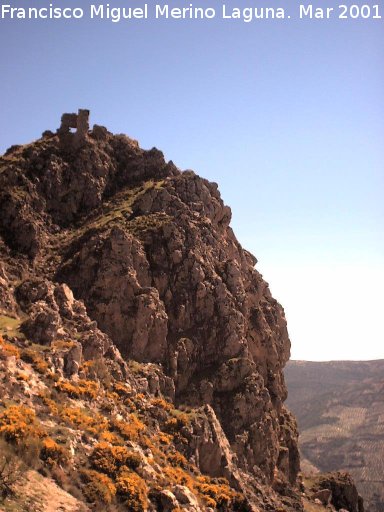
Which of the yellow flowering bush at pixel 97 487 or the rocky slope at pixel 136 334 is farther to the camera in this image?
the rocky slope at pixel 136 334

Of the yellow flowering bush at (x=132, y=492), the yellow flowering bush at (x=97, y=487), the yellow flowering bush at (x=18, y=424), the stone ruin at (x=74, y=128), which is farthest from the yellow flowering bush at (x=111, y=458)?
the stone ruin at (x=74, y=128)

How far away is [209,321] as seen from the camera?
231 ft

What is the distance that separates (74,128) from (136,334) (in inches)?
1716

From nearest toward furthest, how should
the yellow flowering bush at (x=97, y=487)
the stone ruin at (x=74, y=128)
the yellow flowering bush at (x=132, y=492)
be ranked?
the yellow flowering bush at (x=97, y=487), the yellow flowering bush at (x=132, y=492), the stone ruin at (x=74, y=128)

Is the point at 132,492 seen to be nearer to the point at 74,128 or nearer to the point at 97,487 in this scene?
the point at 97,487

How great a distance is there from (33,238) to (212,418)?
34.9m

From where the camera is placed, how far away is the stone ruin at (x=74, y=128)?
84344mm

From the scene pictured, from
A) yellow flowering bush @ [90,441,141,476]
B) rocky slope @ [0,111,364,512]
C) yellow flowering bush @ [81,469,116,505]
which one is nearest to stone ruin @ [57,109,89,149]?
rocky slope @ [0,111,364,512]

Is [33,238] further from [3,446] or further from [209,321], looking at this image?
[3,446]

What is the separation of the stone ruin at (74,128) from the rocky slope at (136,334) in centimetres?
42

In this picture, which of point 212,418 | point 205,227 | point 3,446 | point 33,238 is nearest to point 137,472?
point 3,446

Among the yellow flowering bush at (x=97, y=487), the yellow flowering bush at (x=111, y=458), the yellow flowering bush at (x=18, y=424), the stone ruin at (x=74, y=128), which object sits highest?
the stone ruin at (x=74, y=128)

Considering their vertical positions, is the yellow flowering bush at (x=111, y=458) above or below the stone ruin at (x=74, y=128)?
below

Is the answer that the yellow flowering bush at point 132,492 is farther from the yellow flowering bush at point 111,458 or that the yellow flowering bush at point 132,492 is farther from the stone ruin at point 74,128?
the stone ruin at point 74,128
